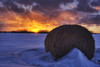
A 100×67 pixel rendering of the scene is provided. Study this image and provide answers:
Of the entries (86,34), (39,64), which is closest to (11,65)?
(39,64)

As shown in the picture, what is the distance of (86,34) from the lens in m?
6.56

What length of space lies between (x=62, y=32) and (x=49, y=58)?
1.15m


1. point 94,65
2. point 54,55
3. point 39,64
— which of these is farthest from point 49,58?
point 94,65

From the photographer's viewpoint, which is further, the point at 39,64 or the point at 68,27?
the point at 68,27

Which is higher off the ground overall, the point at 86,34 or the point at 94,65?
the point at 86,34

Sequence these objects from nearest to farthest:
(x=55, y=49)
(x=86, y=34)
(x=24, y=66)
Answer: (x=24, y=66) → (x=55, y=49) → (x=86, y=34)

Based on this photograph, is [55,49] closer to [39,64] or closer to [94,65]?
[39,64]

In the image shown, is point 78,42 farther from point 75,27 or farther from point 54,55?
point 54,55

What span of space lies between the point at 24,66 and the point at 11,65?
0.47 m

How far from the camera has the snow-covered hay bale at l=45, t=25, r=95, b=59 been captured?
6176 mm

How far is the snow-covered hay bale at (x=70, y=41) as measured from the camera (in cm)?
618

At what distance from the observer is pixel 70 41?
6.27 meters

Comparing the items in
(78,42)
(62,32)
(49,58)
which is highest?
(62,32)

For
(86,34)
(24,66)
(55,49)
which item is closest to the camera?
(24,66)
